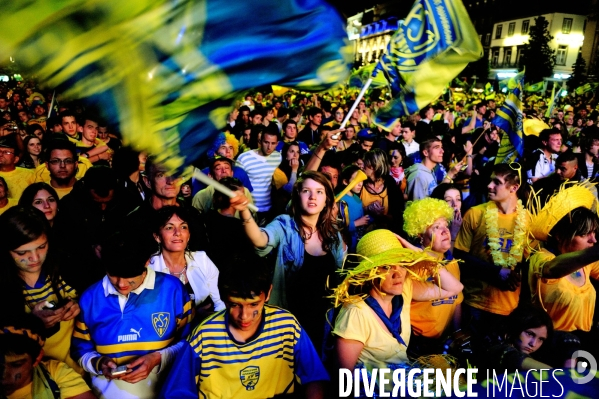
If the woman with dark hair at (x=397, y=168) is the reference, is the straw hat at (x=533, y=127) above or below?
below

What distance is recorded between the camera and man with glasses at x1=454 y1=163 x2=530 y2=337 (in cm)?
385

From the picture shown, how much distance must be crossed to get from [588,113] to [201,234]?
58.1 feet

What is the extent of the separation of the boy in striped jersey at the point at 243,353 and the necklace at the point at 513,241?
85.4 inches

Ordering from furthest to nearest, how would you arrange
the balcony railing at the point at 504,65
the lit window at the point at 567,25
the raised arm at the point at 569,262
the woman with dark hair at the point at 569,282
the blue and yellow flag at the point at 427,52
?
the balcony railing at the point at 504,65, the lit window at the point at 567,25, the blue and yellow flag at the point at 427,52, the woman with dark hair at the point at 569,282, the raised arm at the point at 569,262

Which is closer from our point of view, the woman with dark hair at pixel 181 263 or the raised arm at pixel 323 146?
the woman with dark hair at pixel 181 263

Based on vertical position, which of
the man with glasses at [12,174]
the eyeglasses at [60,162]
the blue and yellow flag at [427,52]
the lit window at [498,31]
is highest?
the blue and yellow flag at [427,52]

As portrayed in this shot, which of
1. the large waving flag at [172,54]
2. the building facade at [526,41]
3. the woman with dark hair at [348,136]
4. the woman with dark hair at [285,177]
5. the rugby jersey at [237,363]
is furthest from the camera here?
the building facade at [526,41]

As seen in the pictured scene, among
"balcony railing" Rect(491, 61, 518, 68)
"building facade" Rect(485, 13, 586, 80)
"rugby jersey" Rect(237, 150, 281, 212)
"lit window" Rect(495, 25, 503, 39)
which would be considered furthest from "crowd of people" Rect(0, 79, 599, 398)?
"lit window" Rect(495, 25, 503, 39)

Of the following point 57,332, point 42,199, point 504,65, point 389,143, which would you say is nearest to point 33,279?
point 57,332

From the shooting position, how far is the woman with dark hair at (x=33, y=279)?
8.63 feet

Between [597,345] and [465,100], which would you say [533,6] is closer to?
[465,100]

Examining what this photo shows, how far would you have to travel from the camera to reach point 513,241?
3979mm

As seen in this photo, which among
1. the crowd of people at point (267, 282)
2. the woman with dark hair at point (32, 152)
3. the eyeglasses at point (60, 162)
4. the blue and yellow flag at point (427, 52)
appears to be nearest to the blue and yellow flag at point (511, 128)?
the crowd of people at point (267, 282)

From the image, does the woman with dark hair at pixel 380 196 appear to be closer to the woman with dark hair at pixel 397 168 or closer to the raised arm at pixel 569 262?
the woman with dark hair at pixel 397 168
